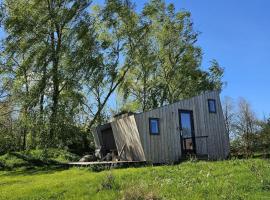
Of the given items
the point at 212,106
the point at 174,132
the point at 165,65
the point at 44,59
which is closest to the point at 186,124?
the point at 174,132

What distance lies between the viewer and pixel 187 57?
4056 cm

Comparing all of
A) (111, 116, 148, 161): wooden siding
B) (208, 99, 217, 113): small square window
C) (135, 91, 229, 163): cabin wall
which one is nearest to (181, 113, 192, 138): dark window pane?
(135, 91, 229, 163): cabin wall

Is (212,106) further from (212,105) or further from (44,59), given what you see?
(44,59)

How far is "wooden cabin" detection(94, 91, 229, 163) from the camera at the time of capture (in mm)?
20927

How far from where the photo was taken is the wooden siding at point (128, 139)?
69.2 feet

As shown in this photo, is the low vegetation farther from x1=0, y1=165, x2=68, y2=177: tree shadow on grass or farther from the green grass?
the green grass

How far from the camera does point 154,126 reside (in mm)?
21125

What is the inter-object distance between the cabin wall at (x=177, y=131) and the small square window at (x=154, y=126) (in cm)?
16

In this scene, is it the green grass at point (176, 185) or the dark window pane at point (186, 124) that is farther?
the dark window pane at point (186, 124)

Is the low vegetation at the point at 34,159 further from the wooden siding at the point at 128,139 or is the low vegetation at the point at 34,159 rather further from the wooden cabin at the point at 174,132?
the wooden siding at the point at 128,139

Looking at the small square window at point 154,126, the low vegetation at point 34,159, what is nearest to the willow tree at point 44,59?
the low vegetation at point 34,159

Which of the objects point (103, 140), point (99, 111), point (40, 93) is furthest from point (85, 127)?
point (103, 140)

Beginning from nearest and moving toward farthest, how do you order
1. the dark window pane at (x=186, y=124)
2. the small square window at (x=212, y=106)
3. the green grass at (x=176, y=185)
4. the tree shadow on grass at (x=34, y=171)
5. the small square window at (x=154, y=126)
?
the green grass at (x=176, y=185) → the tree shadow on grass at (x=34, y=171) → the small square window at (x=154, y=126) → the dark window pane at (x=186, y=124) → the small square window at (x=212, y=106)

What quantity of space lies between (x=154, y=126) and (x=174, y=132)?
120 centimetres
